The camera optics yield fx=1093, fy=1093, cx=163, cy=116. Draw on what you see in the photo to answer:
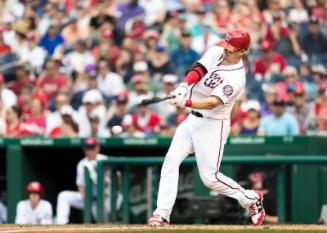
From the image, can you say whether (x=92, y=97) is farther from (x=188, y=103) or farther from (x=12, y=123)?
(x=188, y=103)

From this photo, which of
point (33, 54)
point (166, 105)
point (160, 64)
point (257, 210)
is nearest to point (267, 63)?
point (160, 64)

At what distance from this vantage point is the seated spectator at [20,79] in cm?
1622

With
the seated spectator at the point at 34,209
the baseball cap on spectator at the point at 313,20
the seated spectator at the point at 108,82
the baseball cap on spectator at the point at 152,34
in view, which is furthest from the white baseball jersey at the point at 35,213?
the baseball cap on spectator at the point at 313,20

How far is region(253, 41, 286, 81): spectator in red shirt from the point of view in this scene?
589 inches

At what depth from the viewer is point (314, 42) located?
1548 centimetres

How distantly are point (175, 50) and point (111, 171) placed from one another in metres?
3.81

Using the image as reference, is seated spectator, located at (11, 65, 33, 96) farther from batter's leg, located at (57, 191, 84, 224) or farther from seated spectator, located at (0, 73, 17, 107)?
batter's leg, located at (57, 191, 84, 224)

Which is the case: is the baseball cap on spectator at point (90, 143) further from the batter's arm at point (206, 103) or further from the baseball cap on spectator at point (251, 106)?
the batter's arm at point (206, 103)

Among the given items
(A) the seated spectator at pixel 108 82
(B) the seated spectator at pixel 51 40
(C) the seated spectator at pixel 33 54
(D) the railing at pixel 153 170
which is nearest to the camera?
(D) the railing at pixel 153 170

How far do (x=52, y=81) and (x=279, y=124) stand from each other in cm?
410

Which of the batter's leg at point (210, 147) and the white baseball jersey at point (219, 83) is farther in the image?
the batter's leg at point (210, 147)

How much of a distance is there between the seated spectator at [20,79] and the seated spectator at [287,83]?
3.83 m

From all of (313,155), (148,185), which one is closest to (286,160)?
(313,155)

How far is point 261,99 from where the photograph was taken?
14.5 metres
